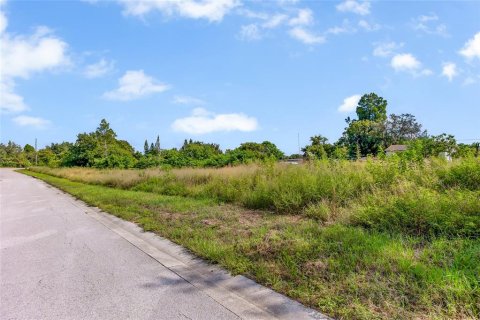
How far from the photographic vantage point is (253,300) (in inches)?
139

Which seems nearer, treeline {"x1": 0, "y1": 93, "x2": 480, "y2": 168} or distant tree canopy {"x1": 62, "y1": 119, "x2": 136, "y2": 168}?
treeline {"x1": 0, "y1": 93, "x2": 480, "y2": 168}

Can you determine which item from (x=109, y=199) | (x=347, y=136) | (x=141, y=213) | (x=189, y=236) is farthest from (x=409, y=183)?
(x=347, y=136)

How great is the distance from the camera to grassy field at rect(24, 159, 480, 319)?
3207 mm

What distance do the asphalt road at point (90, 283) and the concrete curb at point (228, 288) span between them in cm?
12

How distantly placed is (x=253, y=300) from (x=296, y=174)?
5.91 metres

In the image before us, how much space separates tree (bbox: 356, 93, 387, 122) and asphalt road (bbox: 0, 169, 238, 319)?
229 feet

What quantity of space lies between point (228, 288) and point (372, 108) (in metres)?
72.0

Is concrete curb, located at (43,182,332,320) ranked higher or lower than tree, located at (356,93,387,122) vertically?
lower

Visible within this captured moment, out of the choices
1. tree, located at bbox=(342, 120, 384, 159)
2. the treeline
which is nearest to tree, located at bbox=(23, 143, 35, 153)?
the treeline

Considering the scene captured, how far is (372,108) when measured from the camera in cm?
6900

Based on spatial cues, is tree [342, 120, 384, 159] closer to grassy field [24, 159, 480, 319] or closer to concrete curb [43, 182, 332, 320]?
grassy field [24, 159, 480, 319]

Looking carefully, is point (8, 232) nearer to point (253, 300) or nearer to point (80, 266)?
point (80, 266)

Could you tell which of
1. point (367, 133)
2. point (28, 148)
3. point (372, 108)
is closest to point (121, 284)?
point (367, 133)

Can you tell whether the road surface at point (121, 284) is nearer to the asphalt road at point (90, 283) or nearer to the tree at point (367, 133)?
the asphalt road at point (90, 283)
